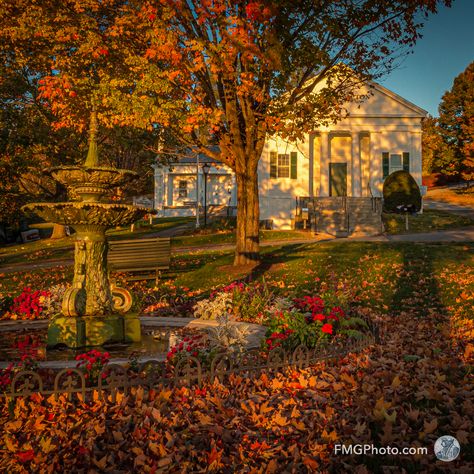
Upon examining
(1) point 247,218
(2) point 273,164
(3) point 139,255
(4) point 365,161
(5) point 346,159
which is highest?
(5) point 346,159

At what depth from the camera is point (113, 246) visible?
14.1 meters

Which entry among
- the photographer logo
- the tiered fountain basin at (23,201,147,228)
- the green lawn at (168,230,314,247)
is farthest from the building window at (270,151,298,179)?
the photographer logo

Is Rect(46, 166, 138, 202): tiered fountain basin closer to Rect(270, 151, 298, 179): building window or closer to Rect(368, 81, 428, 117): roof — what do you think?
Rect(270, 151, 298, 179): building window

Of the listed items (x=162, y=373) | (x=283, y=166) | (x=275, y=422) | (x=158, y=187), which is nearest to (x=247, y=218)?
(x=162, y=373)

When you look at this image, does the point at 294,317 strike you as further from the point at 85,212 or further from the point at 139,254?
the point at 139,254

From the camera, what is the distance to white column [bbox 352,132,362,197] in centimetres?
3359

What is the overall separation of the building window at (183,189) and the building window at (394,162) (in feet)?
67.5

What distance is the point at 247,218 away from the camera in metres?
15.2

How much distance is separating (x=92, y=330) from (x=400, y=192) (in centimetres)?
2723

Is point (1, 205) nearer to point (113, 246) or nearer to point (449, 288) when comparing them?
point (113, 246)

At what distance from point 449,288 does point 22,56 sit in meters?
15.4

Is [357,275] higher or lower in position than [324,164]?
lower

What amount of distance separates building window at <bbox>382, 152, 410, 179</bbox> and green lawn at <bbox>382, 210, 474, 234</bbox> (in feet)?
12.7

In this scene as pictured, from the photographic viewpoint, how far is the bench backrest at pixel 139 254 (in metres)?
14.0
